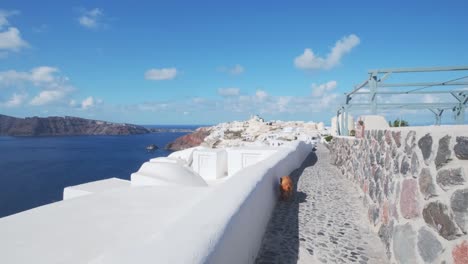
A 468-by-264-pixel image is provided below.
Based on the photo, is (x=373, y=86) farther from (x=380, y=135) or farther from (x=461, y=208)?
(x=461, y=208)

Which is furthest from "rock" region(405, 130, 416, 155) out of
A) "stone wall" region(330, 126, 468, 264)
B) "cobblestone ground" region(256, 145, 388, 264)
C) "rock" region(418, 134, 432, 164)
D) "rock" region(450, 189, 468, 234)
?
"cobblestone ground" region(256, 145, 388, 264)

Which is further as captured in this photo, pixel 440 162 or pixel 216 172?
pixel 216 172

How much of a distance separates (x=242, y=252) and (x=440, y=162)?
5.83 feet

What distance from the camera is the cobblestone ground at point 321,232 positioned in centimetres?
309

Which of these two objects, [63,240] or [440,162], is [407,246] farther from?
[63,240]

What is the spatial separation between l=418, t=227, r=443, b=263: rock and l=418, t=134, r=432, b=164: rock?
0.59 meters

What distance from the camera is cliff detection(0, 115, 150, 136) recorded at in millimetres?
129500

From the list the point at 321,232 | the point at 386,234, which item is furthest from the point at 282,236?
the point at 386,234

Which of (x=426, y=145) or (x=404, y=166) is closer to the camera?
(x=426, y=145)

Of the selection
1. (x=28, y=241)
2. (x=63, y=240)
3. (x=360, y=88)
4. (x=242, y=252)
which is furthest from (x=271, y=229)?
(x=360, y=88)

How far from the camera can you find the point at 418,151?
2.37 metres

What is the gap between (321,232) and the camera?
3.70 meters

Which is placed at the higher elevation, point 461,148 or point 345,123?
point 345,123

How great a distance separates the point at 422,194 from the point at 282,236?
1.85 metres
